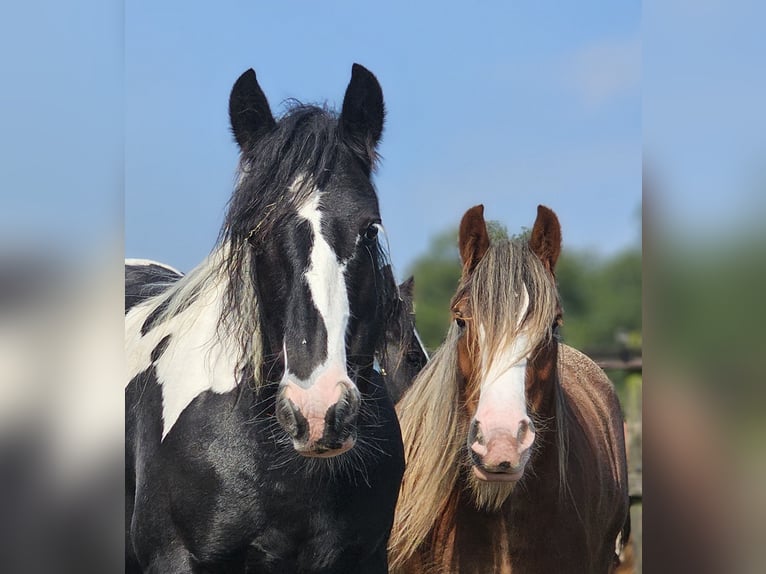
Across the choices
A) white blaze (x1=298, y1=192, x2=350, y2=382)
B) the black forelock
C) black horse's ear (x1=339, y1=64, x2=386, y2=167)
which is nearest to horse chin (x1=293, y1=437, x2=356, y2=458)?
white blaze (x1=298, y1=192, x2=350, y2=382)

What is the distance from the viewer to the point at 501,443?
2486 mm

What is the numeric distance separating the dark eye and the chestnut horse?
1.50 feet

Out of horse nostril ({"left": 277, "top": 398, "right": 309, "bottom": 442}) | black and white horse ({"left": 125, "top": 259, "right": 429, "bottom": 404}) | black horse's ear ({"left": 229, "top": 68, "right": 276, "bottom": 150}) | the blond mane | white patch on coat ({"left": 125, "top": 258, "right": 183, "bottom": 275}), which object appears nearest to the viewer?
horse nostril ({"left": 277, "top": 398, "right": 309, "bottom": 442})

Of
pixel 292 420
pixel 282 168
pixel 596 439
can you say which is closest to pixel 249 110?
pixel 282 168

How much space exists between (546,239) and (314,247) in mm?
800

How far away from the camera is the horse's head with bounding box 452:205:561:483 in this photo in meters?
2.51

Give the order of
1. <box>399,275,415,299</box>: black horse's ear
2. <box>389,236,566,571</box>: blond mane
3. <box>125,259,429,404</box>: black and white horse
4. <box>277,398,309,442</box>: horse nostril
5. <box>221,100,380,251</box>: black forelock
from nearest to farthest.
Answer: <box>277,398,309,442</box>: horse nostril
<box>221,100,380,251</box>: black forelock
<box>389,236,566,571</box>: blond mane
<box>125,259,429,404</box>: black and white horse
<box>399,275,415,299</box>: black horse's ear

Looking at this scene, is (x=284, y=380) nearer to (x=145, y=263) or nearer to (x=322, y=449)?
(x=322, y=449)

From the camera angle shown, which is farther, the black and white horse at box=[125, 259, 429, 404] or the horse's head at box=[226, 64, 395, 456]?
the black and white horse at box=[125, 259, 429, 404]

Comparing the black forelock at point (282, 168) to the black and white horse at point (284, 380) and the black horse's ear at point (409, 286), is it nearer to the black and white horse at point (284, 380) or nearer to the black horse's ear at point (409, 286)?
the black and white horse at point (284, 380)

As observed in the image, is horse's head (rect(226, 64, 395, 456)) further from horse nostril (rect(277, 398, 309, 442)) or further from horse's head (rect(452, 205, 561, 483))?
horse's head (rect(452, 205, 561, 483))

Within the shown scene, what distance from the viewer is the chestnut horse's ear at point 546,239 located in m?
2.77
